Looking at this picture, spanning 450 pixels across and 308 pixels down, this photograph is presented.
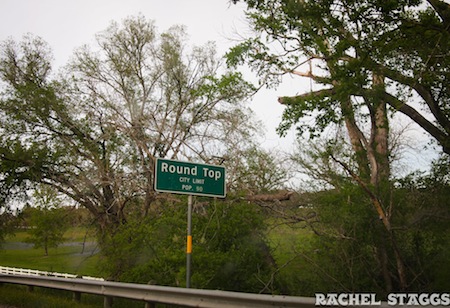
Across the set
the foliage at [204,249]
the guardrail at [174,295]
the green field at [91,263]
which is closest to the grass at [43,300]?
the green field at [91,263]

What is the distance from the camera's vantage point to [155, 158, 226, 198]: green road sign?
8.95 metres

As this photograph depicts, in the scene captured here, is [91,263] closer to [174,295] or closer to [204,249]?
[204,249]

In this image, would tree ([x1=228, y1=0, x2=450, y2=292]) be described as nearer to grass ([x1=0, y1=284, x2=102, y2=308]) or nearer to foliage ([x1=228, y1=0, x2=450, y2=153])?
foliage ([x1=228, y1=0, x2=450, y2=153])

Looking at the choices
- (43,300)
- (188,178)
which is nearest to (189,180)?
(188,178)

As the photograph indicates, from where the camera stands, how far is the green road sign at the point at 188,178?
8945 mm

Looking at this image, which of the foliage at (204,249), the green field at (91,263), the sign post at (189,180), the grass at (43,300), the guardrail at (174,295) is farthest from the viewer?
the foliage at (204,249)

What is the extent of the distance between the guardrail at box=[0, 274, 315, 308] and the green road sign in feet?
6.13

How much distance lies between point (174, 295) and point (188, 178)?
2.27m

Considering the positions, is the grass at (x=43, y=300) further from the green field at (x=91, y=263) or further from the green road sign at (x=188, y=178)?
the green road sign at (x=188, y=178)

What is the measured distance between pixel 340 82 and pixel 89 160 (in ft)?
42.1

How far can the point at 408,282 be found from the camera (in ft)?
40.6

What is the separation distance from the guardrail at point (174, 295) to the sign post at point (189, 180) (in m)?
0.82

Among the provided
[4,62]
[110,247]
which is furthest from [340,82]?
[4,62]

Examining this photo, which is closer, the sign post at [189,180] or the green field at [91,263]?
the sign post at [189,180]
